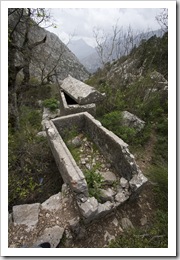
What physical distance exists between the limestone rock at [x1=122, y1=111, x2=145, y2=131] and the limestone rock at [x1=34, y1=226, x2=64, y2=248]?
402 cm

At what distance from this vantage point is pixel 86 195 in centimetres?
339

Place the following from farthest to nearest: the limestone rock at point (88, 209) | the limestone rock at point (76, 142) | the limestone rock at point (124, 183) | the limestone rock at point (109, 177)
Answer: the limestone rock at point (76, 142)
the limestone rock at point (109, 177)
the limestone rock at point (124, 183)
the limestone rock at point (88, 209)

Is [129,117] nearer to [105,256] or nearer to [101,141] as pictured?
[101,141]

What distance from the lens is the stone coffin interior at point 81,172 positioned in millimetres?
3332

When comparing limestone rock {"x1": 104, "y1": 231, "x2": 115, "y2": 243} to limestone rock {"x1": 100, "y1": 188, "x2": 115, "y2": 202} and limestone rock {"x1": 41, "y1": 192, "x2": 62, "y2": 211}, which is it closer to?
limestone rock {"x1": 100, "y1": 188, "x2": 115, "y2": 202}

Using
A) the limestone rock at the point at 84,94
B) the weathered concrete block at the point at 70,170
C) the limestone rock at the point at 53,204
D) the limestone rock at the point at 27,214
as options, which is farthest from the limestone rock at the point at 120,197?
the limestone rock at the point at 84,94

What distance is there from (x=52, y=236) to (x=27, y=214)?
0.68 meters

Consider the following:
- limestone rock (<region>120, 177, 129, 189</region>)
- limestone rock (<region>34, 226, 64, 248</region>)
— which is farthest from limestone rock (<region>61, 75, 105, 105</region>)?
limestone rock (<region>34, 226, 64, 248</region>)

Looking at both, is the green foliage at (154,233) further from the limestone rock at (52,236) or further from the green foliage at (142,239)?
the limestone rock at (52,236)

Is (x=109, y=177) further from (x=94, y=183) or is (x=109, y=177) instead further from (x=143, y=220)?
(x=143, y=220)

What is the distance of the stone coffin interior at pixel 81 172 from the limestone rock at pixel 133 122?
1372mm

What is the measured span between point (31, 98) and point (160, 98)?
24.4 ft

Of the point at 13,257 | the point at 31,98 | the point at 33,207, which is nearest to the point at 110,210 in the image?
the point at 33,207

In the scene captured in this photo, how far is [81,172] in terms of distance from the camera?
11.6 feet
